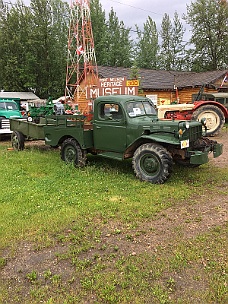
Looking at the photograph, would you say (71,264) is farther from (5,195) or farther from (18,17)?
(18,17)

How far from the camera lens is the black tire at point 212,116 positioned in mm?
12508

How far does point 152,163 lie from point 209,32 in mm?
30894

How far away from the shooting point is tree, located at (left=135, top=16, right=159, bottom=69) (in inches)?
1460

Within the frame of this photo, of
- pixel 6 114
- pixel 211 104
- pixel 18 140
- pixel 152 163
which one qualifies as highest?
pixel 211 104

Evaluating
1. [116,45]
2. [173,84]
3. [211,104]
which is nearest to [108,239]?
[211,104]

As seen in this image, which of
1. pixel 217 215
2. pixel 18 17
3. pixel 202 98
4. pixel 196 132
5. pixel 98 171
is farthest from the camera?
pixel 18 17

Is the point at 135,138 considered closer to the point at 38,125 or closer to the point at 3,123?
the point at 38,125

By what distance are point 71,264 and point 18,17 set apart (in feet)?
114

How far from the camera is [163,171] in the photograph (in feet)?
19.3

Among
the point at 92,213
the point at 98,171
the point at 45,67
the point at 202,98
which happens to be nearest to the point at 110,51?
the point at 45,67

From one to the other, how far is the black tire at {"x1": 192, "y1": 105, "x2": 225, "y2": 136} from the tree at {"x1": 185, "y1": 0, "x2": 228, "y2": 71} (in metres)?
22.8

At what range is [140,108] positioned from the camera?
6914 millimetres

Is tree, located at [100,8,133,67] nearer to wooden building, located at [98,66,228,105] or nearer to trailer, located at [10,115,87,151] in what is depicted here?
wooden building, located at [98,66,228,105]

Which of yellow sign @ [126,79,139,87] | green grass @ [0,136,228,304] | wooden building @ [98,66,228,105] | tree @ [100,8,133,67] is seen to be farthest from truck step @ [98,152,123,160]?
tree @ [100,8,133,67]
